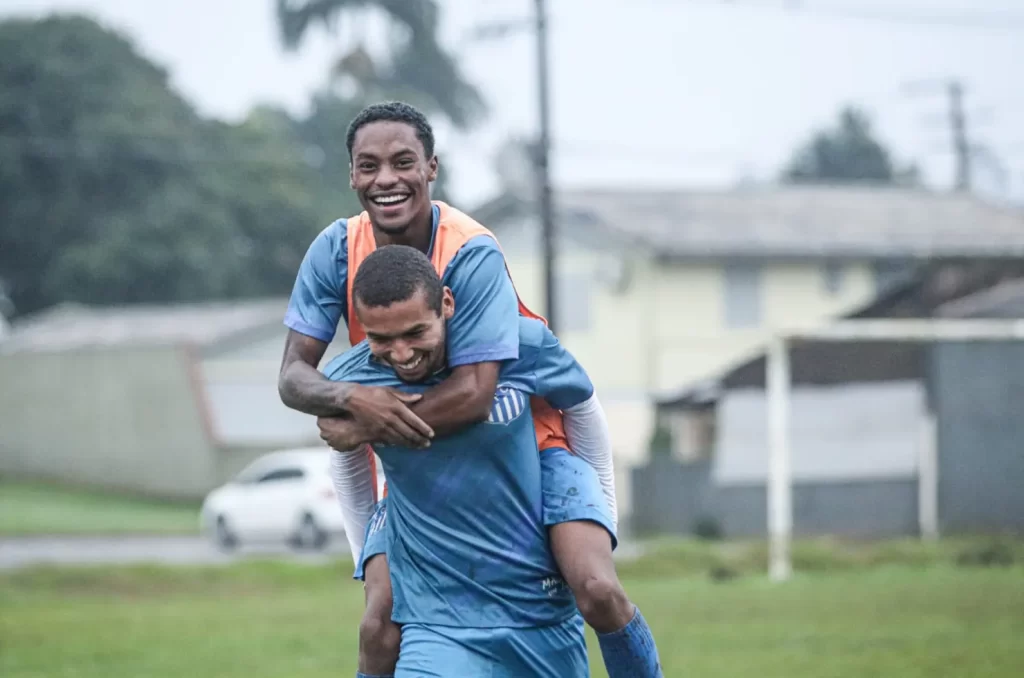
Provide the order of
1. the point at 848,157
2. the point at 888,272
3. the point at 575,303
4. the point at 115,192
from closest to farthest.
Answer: the point at 575,303 < the point at 888,272 < the point at 115,192 < the point at 848,157

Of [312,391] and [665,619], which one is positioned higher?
[312,391]

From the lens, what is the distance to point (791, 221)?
4088cm

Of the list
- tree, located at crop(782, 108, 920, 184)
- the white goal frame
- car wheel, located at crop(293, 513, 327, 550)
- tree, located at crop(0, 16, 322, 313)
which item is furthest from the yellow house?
tree, located at crop(782, 108, 920, 184)

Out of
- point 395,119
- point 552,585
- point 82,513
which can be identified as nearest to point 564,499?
point 552,585

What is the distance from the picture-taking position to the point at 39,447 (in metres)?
41.7

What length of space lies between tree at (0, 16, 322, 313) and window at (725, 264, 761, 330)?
59.9ft

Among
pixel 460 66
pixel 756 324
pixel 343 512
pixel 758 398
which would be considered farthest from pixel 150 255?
pixel 343 512

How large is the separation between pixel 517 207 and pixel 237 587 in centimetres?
2104

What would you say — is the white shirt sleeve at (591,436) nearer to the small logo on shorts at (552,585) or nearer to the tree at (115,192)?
the small logo on shorts at (552,585)

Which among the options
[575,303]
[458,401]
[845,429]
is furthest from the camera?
[575,303]

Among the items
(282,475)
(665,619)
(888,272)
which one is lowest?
(282,475)

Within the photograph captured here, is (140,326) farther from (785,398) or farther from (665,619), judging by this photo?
(665,619)

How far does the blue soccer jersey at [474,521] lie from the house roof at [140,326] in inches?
1357

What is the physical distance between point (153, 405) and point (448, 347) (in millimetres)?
35262
